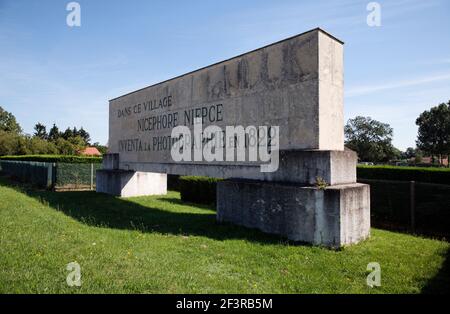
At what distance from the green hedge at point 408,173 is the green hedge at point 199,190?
7.64 meters

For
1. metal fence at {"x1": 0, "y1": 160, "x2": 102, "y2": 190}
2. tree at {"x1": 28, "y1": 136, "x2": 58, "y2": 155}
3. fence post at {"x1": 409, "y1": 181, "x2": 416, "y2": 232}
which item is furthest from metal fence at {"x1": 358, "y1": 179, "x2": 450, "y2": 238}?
tree at {"x1": 28, "y1": 136, "x2": 58, "y2": 155}

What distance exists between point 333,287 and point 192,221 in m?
5.74

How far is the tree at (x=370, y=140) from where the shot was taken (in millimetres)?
76438

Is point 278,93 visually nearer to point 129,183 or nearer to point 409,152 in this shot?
point 129,183

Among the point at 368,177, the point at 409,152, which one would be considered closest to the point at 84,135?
the point at 368,177

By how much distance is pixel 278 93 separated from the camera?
8375mm

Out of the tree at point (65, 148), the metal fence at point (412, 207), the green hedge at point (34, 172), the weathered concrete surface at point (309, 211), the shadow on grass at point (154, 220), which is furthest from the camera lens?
the tree at point (65, 148)

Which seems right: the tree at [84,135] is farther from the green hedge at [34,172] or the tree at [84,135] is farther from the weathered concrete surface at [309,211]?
the weathered concrete surface at [309,211]

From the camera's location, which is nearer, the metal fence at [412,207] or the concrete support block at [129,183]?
the metal fence at [412,207]

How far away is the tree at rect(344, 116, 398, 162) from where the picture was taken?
76438 millimetres

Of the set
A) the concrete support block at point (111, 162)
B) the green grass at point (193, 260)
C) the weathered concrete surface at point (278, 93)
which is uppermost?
the weathered concrete surface at point (278, 93)

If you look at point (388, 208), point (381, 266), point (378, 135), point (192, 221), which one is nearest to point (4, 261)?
point (192, 221)

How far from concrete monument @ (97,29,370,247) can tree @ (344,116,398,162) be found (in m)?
75.3

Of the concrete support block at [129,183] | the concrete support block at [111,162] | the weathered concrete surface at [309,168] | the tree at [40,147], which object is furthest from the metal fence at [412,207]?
the tree at [40,147]
